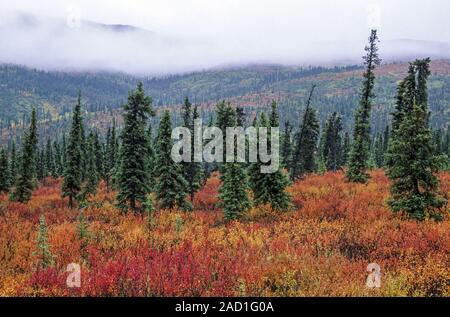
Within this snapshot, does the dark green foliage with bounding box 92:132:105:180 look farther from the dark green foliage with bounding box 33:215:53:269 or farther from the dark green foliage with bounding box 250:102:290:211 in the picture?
the dark green foliage with bounding box 33:215:53:269

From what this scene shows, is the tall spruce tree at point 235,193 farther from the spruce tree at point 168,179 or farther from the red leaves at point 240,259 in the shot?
the spruce tree at point 168,179

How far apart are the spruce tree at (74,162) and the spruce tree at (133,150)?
11.9 meters

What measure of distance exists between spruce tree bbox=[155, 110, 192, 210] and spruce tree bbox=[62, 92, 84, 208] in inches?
419

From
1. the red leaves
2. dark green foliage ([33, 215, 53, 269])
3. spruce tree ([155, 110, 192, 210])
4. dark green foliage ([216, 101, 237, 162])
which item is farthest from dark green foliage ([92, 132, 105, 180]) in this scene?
dark green foliage ([33, 215, 53, 269])

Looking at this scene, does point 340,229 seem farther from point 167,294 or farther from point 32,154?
point 32,154

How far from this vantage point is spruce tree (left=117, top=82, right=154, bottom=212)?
2578 centimetres

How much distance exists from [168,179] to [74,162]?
12.3 m

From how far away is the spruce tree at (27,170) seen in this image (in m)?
38.2

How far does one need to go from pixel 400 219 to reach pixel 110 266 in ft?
39.9

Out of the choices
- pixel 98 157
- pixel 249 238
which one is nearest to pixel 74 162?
pixel 249 238

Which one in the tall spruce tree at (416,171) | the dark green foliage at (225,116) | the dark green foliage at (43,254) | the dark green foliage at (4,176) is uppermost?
the dark green foliage at (225,116)

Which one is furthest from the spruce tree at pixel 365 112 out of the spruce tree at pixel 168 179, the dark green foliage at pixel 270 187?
the spruce tree at pixel 168 179

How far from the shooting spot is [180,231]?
1584 centimetres
